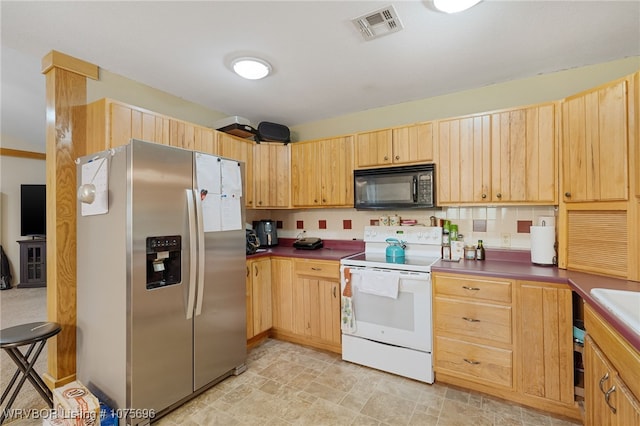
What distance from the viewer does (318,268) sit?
2.68 m

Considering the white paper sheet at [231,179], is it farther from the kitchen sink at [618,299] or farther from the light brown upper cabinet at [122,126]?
the kitchen sink at [618,299]

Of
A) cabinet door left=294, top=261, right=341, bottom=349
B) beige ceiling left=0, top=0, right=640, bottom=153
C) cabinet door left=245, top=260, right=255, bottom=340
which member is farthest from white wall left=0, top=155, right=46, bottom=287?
cabinet door left=294, top=261, right=341, bottom=349

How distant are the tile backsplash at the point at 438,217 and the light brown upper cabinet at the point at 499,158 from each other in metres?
0.27

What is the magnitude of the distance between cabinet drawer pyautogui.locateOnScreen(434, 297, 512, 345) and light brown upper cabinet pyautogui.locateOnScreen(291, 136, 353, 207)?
1.30m

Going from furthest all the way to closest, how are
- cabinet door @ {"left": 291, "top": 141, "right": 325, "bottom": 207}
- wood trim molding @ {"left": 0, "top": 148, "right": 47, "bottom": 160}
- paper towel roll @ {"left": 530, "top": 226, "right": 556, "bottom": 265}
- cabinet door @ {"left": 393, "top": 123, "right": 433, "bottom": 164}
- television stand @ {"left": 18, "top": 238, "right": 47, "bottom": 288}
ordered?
1. television stand @ {"left": 18, "top": 238, "right": 47, "bottom": 288}
2. wood trim molding @ {"left": 0, "top": 148, "right": 47, "bottom": 160}
3. cabinet door @ {"left": 291, "top": 141, "right": 325, "bottom": 207}
4. cabinet door @ {"left": 393, "top": 123, "right": 433, "bottom": 164}
5. paper towel roll @ {"left": 530, "top": 226, "right": 556, "bottom": 265}

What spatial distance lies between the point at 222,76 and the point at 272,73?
0.42 m

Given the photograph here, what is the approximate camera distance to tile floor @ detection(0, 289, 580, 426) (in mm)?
1790

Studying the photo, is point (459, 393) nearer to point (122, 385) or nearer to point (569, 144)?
point (569, 144)

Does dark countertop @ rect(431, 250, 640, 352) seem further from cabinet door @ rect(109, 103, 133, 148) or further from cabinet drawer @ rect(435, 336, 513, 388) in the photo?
cabinet door @ rect(109, 103, 133, 148)

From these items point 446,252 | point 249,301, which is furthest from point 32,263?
point 446,252

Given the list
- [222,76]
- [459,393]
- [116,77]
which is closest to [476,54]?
[222,76]

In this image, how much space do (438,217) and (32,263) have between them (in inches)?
266

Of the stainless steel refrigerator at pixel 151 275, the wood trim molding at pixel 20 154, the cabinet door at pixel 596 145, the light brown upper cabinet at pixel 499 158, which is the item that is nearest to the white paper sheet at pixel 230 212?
the stainless steel refrigerator at pixel 151 275

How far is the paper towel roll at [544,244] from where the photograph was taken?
2.12m
